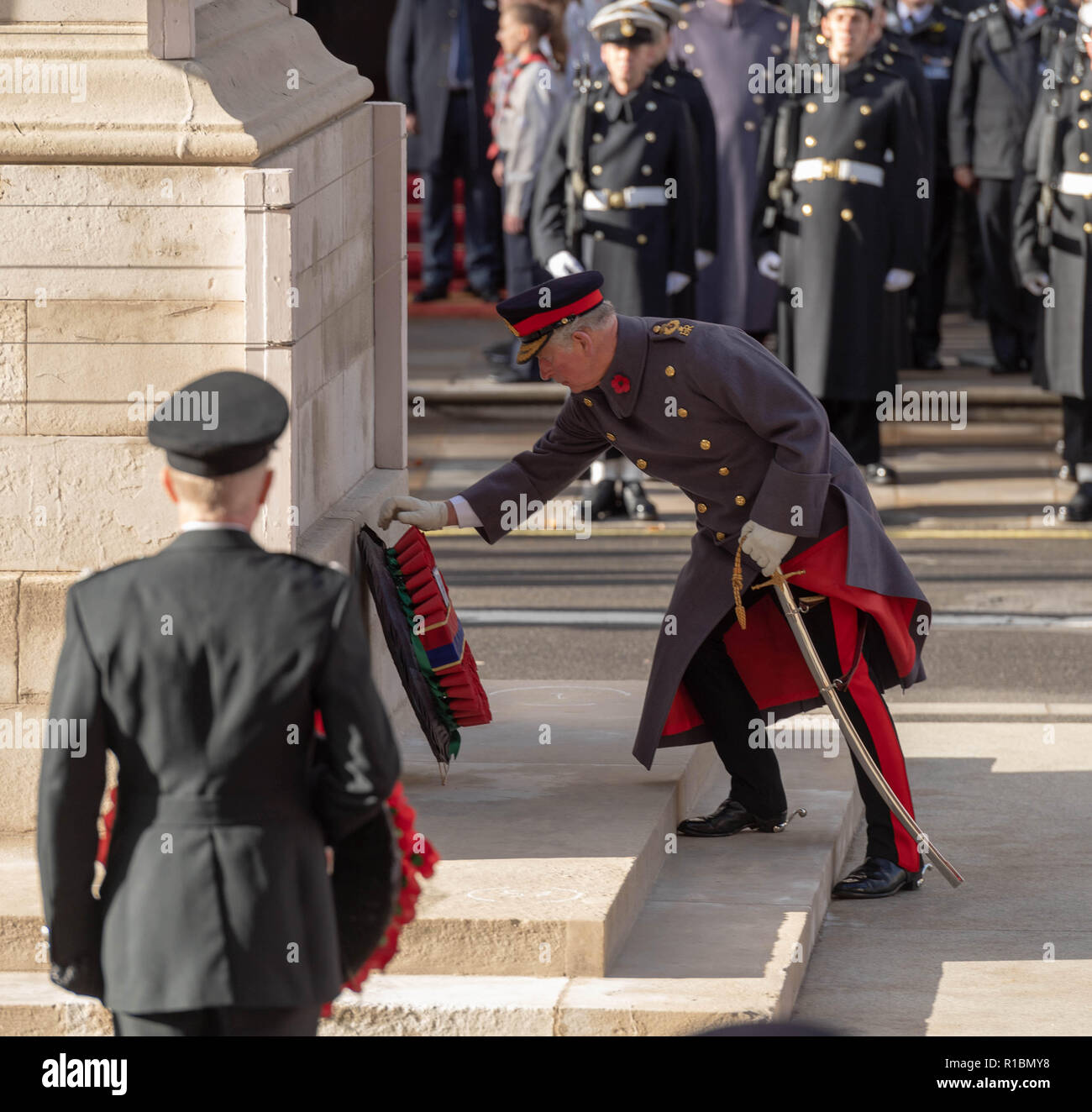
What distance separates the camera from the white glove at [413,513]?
6273mm

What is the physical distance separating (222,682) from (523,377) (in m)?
10.0

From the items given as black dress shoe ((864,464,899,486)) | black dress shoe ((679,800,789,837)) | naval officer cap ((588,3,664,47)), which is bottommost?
black dress shoe ((864,464,899,486))

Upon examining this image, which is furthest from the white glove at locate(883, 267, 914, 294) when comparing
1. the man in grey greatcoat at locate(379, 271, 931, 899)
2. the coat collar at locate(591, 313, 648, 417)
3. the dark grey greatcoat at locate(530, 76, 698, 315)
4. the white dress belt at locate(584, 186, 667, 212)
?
the coat collar at locate(591, 313, 648, 417)

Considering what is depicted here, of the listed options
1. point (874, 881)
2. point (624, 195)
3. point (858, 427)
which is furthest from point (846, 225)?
point (874, 881)

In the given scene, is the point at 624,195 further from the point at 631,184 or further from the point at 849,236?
the point at 849,236

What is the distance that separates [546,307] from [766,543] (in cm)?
80

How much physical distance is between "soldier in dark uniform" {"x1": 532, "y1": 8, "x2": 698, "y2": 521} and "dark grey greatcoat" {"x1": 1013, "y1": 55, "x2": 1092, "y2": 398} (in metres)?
1.60

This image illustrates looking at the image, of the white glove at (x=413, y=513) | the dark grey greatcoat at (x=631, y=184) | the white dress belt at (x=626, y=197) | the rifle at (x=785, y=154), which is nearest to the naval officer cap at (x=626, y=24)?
the dark grey greatcoat at (x=631, y=184)

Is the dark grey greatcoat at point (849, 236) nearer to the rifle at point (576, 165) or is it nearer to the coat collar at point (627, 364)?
the rifle at point (576, 165)

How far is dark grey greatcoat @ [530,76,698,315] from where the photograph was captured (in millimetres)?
11031

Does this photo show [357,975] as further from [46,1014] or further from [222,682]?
[46,1014]

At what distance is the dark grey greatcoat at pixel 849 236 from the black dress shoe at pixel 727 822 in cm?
546

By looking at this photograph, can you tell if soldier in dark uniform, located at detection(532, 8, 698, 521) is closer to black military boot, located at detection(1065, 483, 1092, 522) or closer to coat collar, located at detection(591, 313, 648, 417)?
black military boot, located at detection(1065, 483, 1092, 522)

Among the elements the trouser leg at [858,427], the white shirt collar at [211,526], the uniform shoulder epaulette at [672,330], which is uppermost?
the white shirt collar at [211,526]
